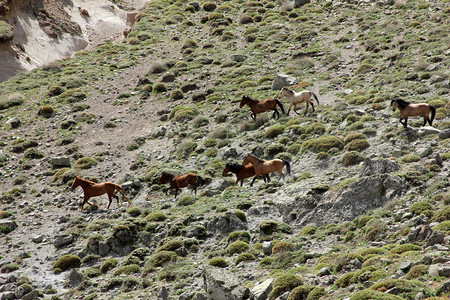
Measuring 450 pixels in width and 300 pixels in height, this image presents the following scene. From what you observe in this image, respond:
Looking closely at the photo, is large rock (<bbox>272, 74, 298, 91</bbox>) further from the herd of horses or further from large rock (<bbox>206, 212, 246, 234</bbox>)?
large rock (<bbox>206, 212, 246, 234</bbox>)

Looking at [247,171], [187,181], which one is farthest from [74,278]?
[247,171]

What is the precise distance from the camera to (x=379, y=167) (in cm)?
1992

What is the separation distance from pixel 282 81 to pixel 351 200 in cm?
2254

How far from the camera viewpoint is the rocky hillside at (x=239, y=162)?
16.3 m

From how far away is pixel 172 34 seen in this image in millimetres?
64125

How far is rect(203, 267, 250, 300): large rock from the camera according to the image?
599 inches

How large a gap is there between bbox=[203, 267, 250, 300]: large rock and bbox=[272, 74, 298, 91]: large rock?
87.0 feet

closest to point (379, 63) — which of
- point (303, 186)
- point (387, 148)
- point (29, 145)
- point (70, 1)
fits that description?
point (387, 148)

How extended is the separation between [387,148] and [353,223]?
6.18m

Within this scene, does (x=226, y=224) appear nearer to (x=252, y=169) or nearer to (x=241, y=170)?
(x=241, y=170)

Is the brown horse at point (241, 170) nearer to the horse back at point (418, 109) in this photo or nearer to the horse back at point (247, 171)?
the horse back at point (247, 171)

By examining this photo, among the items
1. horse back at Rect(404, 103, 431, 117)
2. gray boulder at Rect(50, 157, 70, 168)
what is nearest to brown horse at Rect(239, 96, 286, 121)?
horse back at Rect(404, 103, 431, 117)

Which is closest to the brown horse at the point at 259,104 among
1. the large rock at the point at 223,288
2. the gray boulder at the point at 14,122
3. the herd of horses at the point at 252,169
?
the herd of horses at the point at 252,169

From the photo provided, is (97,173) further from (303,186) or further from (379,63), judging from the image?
(379,63)
